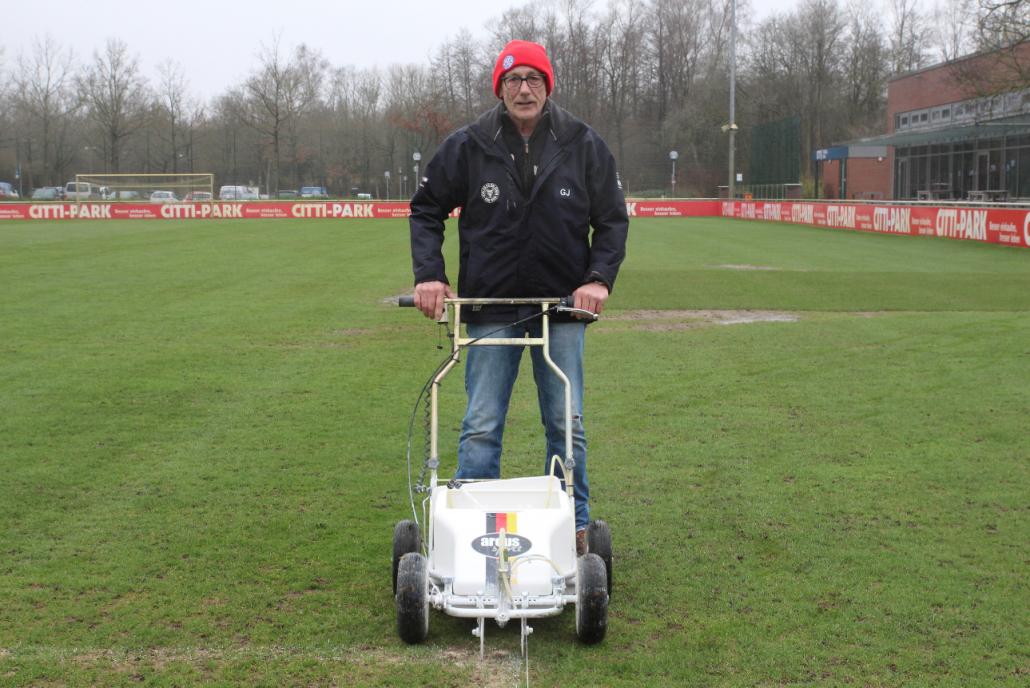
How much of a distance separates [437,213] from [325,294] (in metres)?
12.2

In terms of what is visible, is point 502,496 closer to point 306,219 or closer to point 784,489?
point 784,489

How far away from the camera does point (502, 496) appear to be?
4.25 m

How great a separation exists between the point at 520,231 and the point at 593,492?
6.61ft

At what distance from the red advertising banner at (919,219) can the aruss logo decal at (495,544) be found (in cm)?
2419

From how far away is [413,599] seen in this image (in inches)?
153

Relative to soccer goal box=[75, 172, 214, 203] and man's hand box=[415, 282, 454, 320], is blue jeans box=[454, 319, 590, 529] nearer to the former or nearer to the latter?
man's hand box=[415, 282, 454, 320]

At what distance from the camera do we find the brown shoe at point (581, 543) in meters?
4.51

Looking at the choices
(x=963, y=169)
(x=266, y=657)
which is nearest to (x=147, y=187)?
(x=963, y=169)

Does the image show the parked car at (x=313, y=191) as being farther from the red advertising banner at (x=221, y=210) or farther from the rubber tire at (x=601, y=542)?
the rubber tire at (x=601, y=542)

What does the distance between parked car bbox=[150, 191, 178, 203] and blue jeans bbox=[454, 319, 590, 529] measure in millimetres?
51450

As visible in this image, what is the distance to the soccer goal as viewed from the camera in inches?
2151

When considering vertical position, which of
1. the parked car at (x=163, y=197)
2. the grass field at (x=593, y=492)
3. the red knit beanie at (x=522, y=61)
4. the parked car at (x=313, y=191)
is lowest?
the grass field at (x=593, y=492)

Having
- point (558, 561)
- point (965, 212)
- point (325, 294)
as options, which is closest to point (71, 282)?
point (325, 294)

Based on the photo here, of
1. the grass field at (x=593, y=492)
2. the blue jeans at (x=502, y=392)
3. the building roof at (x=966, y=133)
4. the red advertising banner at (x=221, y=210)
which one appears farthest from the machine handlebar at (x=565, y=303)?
the red advertising banner at (x=221, y=210)
